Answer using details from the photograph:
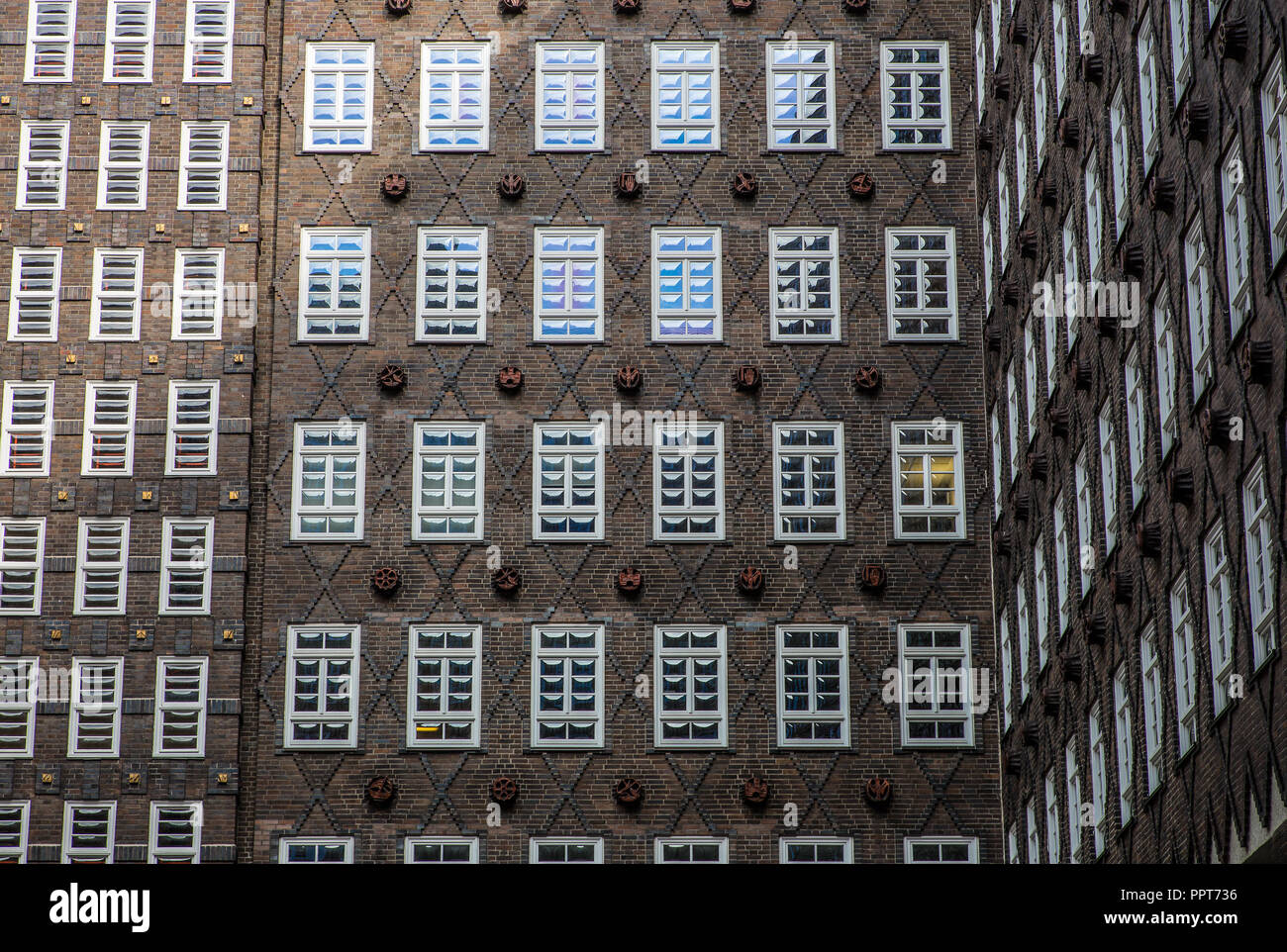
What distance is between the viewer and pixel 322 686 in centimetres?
4147

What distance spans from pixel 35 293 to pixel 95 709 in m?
8.06

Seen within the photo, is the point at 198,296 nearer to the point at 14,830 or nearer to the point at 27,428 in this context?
the point at 27,428

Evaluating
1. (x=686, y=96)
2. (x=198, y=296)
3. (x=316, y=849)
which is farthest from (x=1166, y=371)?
(x=198, y=296)

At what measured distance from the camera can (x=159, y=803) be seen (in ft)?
133

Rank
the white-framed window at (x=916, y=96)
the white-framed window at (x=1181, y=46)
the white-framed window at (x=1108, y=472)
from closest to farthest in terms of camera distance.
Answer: the white-framed window at (x=1181, y=46) < the white-framed window at (x=1108, y=472) < the white-framed window at (x=916, y=96)

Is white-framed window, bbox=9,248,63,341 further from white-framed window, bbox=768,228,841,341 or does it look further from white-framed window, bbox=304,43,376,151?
white-framed window, bbox=768,228,841,341

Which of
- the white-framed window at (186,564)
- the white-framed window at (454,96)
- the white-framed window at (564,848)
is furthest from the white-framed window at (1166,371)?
the white-framed window at (186,564)

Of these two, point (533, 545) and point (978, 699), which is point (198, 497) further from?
point (978, 699)

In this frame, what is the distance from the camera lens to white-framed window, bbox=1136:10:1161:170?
30125 mm

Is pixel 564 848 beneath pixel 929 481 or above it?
beneath

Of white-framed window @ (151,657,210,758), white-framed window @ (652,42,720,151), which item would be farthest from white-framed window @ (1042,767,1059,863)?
white-framed window @ (151,657,210,758)

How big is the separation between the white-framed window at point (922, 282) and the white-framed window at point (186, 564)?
13.3 meters

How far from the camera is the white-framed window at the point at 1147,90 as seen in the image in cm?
3012

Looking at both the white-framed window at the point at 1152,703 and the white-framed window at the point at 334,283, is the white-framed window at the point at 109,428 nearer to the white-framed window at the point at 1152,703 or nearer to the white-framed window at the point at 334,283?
the white-framed window at the point at 334,283
